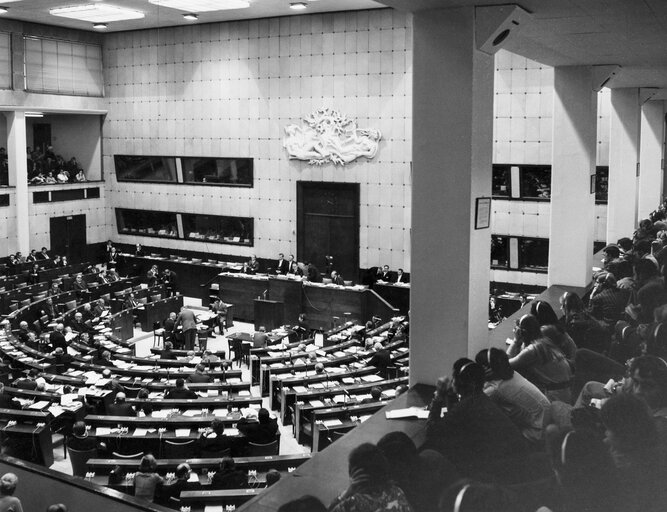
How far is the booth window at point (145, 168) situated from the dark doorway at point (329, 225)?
20.5ft

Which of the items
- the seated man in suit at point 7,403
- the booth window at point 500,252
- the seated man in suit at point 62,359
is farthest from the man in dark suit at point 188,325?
the booth window at point 500,252

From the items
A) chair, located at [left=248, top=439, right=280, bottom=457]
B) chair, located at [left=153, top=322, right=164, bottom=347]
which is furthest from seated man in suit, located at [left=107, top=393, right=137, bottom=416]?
chair, located at [left=153, top=322, right=164, bottom=347]

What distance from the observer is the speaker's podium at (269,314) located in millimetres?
21703

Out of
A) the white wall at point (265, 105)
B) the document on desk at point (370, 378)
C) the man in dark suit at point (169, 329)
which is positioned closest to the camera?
the document on desk at point (370, 378)

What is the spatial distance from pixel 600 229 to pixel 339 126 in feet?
29.1

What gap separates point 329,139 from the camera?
24578mm

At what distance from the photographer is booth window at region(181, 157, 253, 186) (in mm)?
26669

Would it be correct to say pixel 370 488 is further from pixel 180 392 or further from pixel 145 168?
pixel 145 168

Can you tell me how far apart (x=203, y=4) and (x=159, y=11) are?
2135 mm

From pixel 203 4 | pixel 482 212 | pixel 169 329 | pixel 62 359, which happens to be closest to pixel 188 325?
pixel 169 329

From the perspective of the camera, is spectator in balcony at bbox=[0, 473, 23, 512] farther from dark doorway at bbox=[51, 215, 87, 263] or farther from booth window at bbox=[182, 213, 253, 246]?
dark doorway at bbox=[51, 215, 87, 263]

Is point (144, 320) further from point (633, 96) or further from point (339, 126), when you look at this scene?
point (633, 96)

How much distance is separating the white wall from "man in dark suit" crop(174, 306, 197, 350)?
23.5ft

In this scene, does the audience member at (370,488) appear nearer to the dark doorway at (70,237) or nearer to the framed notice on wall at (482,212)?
the framed notice on wall at (482,212)
